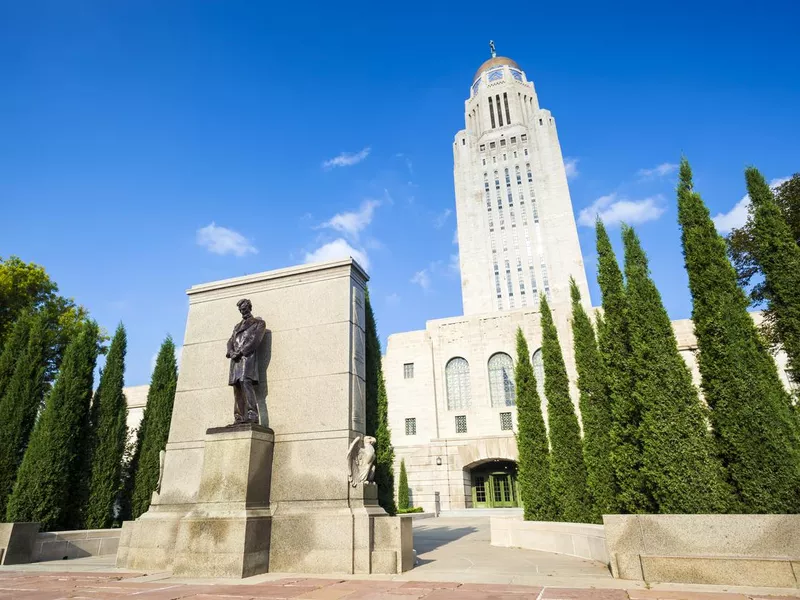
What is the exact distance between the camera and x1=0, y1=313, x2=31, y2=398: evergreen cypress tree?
41.7 ft

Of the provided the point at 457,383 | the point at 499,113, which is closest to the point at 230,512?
the point at 457,383

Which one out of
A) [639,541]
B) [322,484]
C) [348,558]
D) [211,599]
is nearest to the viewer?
[211,599]

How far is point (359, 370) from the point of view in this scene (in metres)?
8.48

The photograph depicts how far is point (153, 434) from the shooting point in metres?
13.4

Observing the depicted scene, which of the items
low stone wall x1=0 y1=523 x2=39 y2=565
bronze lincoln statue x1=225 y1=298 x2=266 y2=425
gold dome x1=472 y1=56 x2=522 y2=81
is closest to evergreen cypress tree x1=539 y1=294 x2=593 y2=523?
bronze lincoln statue x1=225 y1=298 x2=266 y2=425

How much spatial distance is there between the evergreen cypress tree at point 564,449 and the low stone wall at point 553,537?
4.85 ft

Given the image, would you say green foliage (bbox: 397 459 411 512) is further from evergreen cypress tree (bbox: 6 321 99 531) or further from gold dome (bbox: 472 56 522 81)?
gold dome (bbox: 472 56 522 81)

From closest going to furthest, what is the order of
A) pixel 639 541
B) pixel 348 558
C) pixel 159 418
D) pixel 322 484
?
pixel 639 541 → pixel 348 558 → pixel 322 484 → pixel 159 418

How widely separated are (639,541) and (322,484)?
4.70 meters

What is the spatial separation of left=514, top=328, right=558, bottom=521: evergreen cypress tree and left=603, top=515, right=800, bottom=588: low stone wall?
675 centimetres

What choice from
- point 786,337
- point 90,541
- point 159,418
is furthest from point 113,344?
point 786,337

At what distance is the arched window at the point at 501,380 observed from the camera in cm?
2931

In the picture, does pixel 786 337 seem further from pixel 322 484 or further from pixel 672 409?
pixel 322 484

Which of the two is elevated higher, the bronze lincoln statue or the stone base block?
the bronze lincoln statue
